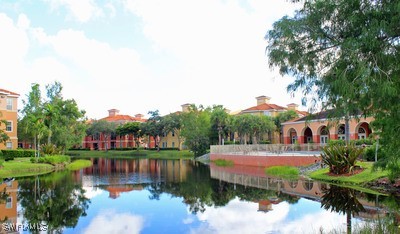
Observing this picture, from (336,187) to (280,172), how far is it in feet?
30.5

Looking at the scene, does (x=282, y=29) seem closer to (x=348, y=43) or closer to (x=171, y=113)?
(x=348, y=43)

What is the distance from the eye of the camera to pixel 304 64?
7637 millimetres

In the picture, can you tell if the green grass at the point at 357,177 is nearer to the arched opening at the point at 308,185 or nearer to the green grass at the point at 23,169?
the arched opening at the point at 308,185

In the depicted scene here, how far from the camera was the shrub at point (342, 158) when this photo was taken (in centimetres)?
2194

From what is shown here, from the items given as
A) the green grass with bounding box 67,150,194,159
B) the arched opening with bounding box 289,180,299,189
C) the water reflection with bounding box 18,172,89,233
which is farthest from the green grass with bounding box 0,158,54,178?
the green grass with bounding box 67,150,194,159

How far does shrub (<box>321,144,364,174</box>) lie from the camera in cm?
2194

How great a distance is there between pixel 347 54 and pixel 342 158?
16326 mm

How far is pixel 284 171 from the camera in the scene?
28406 mm

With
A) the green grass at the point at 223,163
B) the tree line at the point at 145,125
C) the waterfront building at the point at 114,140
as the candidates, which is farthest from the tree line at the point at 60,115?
the waterfront building at the point at 114,140

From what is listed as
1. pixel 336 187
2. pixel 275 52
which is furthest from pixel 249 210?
pixel 275 52

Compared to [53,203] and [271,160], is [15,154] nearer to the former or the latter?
[271,160]

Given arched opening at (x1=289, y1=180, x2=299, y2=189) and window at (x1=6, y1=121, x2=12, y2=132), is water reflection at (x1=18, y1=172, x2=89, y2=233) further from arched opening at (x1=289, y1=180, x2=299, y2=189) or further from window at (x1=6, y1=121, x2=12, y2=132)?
window at (x1=6, y1=121, x2=12, y2=132)

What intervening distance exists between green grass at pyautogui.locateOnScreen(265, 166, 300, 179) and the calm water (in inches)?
148

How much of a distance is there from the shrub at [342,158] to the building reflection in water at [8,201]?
55.1ft
